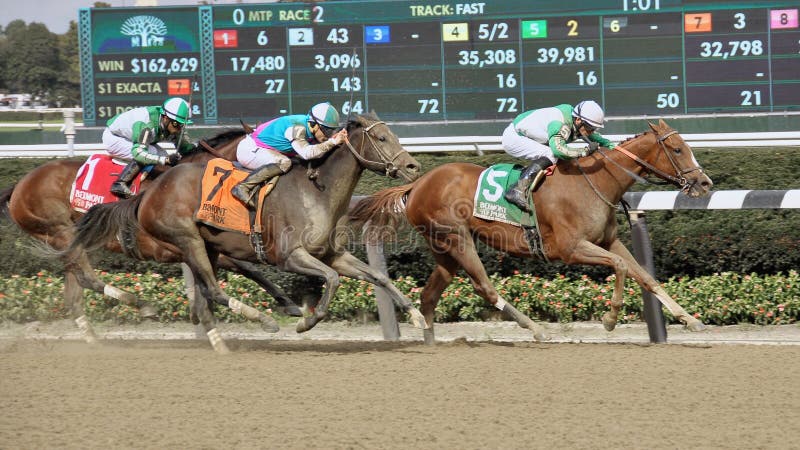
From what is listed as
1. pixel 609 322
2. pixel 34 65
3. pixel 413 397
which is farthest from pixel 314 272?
pixel 34 65

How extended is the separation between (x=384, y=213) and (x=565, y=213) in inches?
50.0

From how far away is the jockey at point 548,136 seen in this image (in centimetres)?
670

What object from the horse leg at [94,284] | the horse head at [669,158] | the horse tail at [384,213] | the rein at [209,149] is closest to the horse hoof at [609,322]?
the horse head at [669,158]

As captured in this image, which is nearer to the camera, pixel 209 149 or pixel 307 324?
pixel 307 324

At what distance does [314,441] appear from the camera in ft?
13.7

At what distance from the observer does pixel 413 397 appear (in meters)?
4.98

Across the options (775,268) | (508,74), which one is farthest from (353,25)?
(775,268)

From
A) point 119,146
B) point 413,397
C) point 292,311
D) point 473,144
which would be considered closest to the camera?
point 413,397

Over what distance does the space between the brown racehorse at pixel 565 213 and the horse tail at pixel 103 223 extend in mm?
1688

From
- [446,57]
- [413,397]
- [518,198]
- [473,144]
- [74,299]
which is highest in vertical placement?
[446,57]

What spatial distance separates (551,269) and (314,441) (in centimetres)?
395

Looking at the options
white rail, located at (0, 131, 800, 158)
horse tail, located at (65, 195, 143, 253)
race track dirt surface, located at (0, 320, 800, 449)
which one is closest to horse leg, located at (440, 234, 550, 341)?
race track dirt surface, located at (0, 320, 800, 449)

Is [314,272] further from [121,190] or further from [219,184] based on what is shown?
[121,190]

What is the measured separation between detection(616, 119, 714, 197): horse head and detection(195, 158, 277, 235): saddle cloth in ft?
7.78
